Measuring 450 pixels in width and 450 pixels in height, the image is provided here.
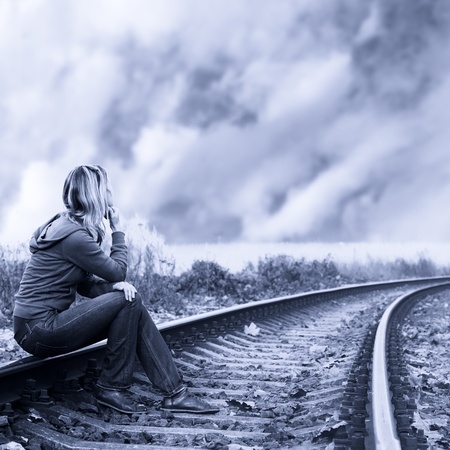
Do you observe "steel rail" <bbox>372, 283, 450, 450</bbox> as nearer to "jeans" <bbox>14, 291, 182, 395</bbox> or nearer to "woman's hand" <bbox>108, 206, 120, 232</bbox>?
"jeans" <bbox>14, 291, 182, 395</bbox>

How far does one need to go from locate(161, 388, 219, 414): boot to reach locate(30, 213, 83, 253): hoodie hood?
117 cm

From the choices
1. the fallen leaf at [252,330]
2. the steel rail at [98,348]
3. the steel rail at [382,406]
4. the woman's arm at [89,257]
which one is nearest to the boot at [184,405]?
the steel rail at [98,348]

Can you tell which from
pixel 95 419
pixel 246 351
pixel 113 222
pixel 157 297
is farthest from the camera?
pixel 157 297

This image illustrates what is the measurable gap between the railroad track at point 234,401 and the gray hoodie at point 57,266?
0.35 metres

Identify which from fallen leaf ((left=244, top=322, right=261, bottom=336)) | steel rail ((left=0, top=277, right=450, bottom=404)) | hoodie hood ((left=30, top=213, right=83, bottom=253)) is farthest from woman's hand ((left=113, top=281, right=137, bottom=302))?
fallen leaf ((left=244, top=322, right=261, bottom=336))

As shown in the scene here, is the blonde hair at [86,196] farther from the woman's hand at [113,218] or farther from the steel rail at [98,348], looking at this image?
the steel rail at [98,348]

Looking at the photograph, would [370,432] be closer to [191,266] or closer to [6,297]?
[6,297]

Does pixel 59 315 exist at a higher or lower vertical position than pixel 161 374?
higher

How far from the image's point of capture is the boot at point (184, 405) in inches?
148

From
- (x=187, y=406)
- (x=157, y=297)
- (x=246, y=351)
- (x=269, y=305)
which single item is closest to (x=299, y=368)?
(x=246, y=351)

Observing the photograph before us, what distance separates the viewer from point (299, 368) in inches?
211

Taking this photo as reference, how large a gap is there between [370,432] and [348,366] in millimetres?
2447

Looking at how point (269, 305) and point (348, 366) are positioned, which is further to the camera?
point (269, 305)

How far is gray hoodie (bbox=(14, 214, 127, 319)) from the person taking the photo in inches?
143
